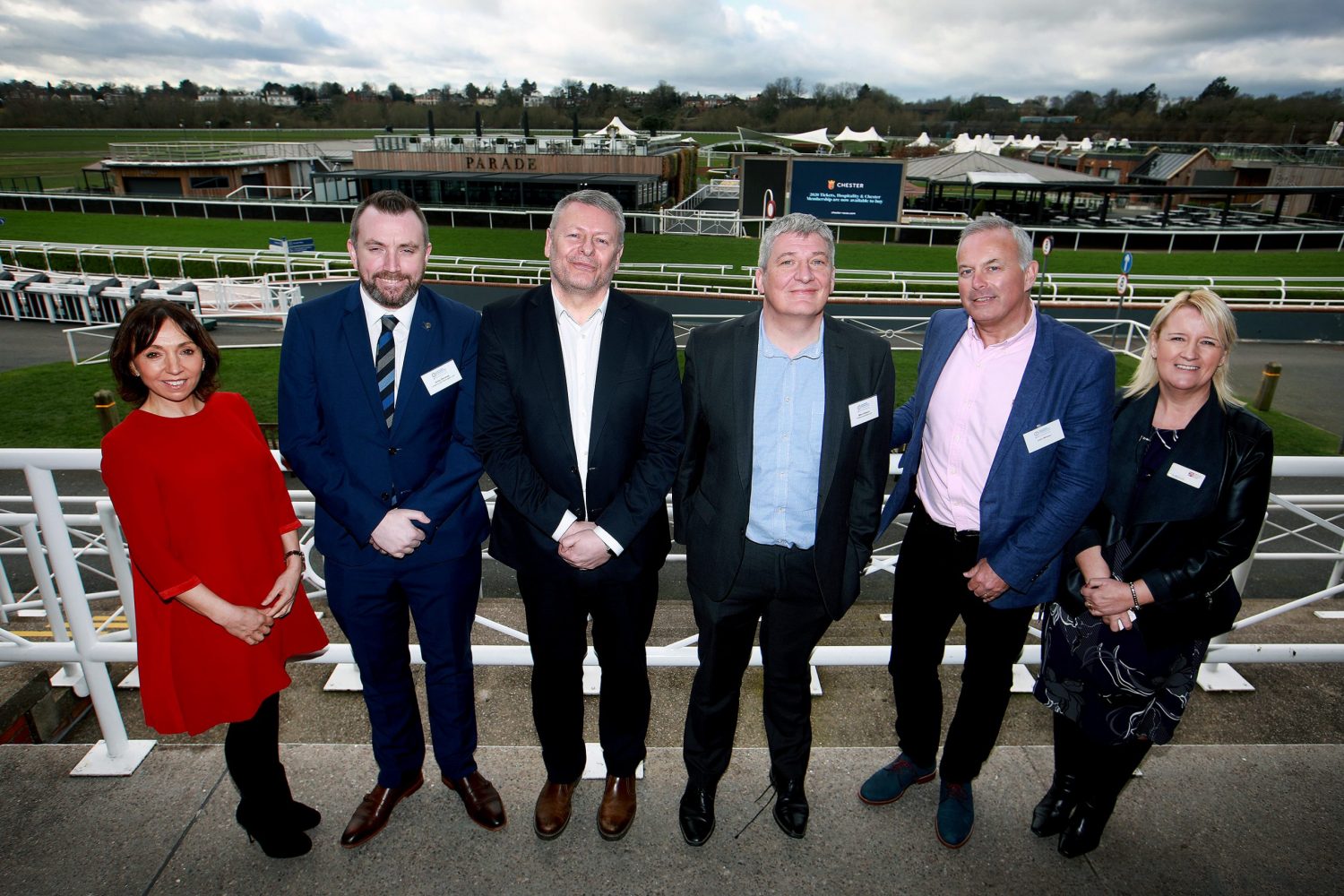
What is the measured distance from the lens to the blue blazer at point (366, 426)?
7.93 ft

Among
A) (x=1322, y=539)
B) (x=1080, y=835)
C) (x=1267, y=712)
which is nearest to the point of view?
(x=1080, y=835)

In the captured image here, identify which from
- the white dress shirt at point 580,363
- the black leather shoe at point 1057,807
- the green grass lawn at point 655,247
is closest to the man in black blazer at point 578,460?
the white dress shirt at point 580,363

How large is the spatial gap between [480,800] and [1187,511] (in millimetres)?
2564

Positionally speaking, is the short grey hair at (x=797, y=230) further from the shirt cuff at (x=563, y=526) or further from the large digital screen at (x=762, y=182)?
the large digital screen at (x=762, y=182)

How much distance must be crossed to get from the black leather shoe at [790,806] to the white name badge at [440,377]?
1.83 m

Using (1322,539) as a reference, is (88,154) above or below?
above

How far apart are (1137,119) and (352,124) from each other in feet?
420

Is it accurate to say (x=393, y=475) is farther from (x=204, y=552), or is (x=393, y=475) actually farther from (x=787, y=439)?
(x=787, y=439)

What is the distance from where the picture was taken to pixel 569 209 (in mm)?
2361

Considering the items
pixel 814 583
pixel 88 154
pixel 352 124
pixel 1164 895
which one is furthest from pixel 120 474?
pixel 352 124

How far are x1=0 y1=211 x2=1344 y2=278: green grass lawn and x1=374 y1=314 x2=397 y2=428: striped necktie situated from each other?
95.7ft

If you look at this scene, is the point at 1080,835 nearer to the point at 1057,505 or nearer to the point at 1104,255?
the point at 1057,505

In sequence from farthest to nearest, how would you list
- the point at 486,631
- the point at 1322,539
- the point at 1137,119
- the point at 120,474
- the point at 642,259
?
1. the point at 1137,119
2. the point at 642,259
3. the point at 1322,539
4. the point at 486,631
5. the point at 120,474

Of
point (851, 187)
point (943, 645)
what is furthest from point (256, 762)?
point (851, 187)
